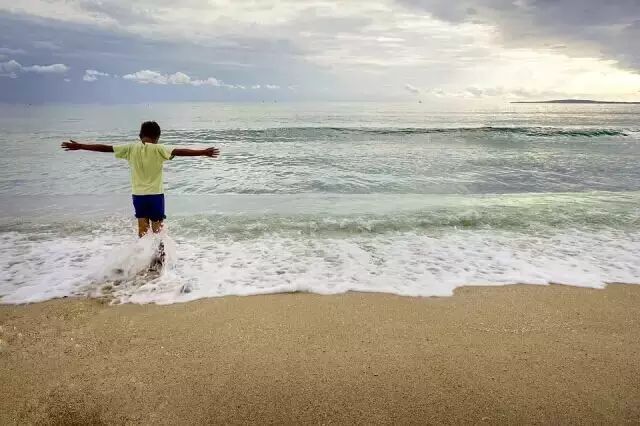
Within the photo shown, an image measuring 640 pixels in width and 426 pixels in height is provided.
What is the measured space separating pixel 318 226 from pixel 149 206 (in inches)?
129

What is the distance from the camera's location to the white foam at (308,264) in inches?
194

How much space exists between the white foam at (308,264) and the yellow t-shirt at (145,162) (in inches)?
29.8

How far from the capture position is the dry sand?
9.46 feet

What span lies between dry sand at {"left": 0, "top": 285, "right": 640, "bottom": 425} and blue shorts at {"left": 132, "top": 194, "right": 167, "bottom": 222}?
48.4 inches

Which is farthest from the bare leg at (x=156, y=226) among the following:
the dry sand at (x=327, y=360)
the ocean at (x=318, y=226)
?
the dry sand at (x=327, y=360)

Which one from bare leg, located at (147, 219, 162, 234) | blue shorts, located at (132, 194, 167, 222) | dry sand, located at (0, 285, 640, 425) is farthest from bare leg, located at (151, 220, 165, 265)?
dry sand, located at (0, 285, 640, 425)

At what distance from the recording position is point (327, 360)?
3.46 m

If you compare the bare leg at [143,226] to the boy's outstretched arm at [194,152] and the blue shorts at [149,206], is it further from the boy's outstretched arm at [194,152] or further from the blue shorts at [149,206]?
the boy's outstretched arm at [194,152]

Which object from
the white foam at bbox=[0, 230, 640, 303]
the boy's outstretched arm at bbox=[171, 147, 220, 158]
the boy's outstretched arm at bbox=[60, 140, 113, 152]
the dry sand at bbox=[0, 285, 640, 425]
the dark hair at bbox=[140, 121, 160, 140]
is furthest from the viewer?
the dark hair at bbox=[140, 121, 160, 140]

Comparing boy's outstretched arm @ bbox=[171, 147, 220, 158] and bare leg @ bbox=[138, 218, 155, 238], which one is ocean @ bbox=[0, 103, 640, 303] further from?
boy's outstretched arm @ bbox=[171, 147, 220, 158]

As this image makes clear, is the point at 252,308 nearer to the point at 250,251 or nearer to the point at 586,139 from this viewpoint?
the point at 250,251

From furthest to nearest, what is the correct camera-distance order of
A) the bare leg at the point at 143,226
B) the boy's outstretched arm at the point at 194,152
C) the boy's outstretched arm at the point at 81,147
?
the bare leg at the point at 143,226, the boy's outstretched arm at the point at 194,152, the boy's outstretched arm at the point at 81,147

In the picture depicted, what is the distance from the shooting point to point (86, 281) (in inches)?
201

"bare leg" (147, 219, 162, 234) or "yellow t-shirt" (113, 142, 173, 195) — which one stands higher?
"yellow t-shirt" (113, 142, 173, 195)
